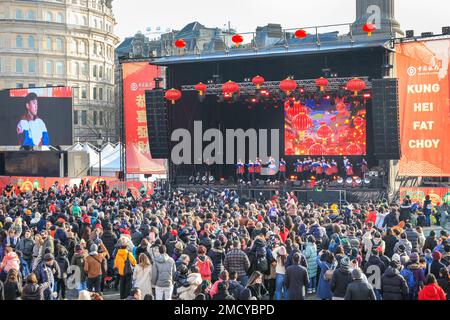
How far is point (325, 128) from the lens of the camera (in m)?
35.2

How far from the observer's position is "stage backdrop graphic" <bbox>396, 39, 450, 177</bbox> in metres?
28.7

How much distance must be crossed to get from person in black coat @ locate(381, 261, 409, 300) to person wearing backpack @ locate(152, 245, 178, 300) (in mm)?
3381

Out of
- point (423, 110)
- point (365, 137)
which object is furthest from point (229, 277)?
point (365, 137)

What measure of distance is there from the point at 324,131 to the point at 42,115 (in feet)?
56.3

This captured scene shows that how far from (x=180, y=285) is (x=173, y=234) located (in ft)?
12.1

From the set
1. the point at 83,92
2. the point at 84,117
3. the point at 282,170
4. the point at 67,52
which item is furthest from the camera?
the point at 83,92

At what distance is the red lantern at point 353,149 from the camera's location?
34656mm

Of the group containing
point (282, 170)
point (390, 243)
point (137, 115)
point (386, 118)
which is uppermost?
point (137, 115)

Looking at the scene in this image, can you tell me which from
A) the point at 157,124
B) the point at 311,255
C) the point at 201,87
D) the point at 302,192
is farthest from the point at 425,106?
the point at 311,255

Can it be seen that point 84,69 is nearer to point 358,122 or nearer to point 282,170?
point 282,170

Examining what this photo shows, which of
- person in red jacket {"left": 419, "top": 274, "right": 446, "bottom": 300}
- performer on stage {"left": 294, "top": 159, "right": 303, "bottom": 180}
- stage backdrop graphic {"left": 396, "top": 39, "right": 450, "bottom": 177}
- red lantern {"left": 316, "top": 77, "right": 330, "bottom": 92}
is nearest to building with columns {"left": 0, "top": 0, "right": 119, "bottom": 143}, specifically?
performer on stage {"left": 294, "top": 159, "right": 303, "bottom": 180}

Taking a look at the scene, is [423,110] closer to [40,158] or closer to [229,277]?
[229,277]

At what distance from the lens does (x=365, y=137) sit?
34406 mm

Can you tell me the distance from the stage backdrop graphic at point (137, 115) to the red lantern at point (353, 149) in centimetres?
894
